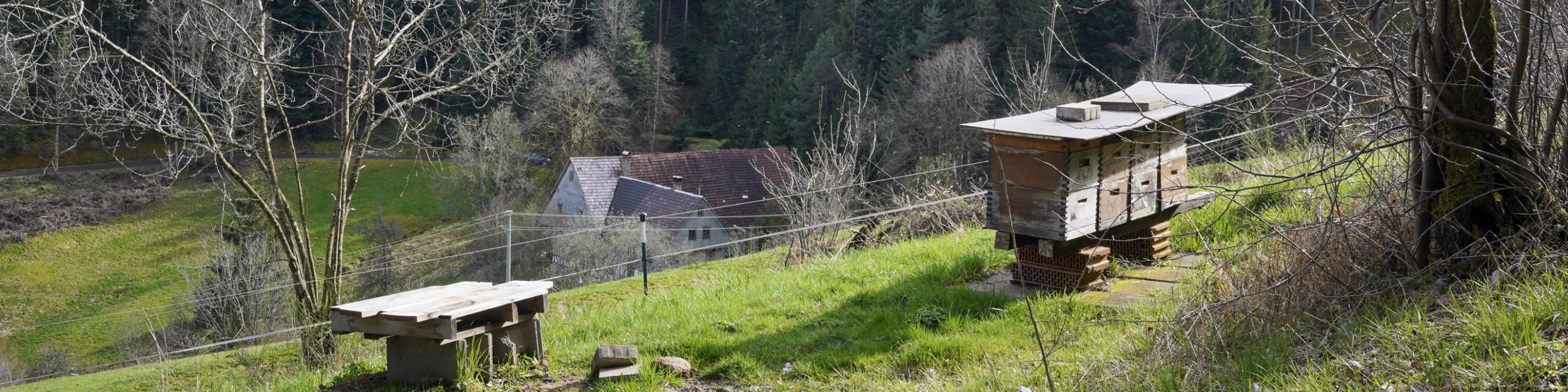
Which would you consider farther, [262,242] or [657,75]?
[657,75]

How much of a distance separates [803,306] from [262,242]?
22.0 m

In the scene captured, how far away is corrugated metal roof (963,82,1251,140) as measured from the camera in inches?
219

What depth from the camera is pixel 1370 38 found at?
393cm

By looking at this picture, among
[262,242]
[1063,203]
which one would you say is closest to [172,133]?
[1063,203]

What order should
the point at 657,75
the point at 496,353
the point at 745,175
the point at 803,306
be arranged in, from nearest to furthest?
1. the point at 496,353
2. the point at 803,306
3. the point at 745,175
4. the point at 657,75

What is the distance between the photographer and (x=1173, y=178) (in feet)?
22.3

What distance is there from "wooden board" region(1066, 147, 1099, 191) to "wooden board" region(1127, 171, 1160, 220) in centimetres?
50

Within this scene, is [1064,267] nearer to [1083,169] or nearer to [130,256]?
[1083,169]

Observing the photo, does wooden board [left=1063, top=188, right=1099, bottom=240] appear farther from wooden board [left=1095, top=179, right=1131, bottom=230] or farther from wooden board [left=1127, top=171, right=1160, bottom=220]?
wooden board [left=1127, top=171, right=1160, bottom=220]

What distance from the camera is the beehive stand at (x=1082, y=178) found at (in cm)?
579

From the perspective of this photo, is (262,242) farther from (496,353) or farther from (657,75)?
(657,75)

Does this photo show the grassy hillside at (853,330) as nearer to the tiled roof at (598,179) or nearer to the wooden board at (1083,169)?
the wooden board at (1083,169)

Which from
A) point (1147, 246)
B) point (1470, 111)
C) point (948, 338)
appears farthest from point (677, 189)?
point (1470, 111)

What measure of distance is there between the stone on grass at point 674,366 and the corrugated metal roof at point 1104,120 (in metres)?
2.17
